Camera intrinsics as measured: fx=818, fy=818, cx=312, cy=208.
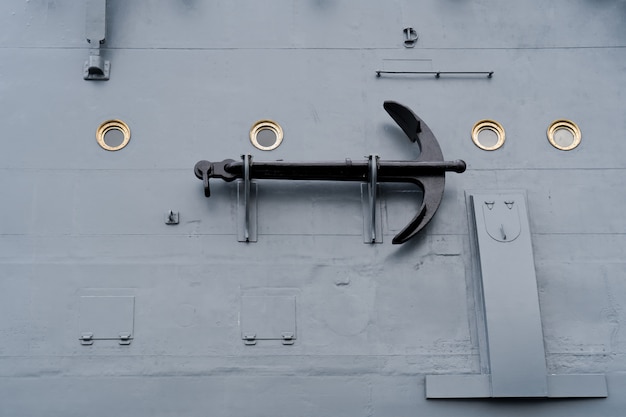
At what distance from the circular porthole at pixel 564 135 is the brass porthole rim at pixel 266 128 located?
2.75 meters

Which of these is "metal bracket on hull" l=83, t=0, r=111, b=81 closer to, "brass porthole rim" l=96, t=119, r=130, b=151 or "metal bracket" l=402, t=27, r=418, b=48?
"brass porthole rim" l=96, t=119, r=130, b=151

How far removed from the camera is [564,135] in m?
8.37

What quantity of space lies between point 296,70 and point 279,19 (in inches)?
25.4

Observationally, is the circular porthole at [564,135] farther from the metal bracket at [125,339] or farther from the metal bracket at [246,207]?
the metal bracket at [125,339]

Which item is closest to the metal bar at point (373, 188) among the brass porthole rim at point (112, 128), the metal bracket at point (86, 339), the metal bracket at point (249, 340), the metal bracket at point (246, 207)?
the metal bracket at point (246, 207)

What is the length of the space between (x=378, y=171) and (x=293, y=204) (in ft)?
2.89

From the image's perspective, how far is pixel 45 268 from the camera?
760 cm

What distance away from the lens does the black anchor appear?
771 centimetres

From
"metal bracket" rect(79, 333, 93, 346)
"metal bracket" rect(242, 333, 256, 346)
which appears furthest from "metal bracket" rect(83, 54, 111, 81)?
"metal bracket" rect(242, 333, 256, 346)

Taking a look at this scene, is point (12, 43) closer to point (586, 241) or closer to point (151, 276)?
point (151, 276)

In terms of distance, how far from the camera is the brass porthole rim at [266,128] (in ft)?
26.7

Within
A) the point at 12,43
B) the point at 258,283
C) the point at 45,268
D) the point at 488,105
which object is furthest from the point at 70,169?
the point at 488,105

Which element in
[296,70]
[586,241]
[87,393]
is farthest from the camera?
[296,70]

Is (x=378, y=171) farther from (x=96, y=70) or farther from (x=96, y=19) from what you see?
(x=96, y=19)
